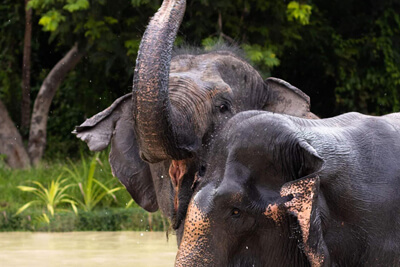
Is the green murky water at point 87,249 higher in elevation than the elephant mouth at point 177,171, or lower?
lower

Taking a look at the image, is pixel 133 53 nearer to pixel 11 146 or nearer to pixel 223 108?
pixel 11 146

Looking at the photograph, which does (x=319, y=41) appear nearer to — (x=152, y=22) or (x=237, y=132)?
(x=152, y=22)

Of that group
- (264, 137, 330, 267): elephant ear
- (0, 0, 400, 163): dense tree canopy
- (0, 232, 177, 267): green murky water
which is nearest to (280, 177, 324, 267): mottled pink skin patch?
(264, 137, 330, 267): elephant ear

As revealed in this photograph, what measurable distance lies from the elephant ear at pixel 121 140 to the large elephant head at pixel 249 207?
8.79 ft

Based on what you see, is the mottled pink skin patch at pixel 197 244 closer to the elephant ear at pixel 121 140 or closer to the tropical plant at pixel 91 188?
the elephant ear at pixel 121 140

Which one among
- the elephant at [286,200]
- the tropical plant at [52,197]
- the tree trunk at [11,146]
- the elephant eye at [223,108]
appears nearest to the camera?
the elephant at [286,200]

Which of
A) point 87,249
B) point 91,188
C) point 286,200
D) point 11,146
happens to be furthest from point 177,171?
point 11,146

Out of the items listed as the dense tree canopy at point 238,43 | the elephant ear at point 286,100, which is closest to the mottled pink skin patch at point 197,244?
the elephant ear at point 286,100

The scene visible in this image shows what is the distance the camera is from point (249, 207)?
3.11 m

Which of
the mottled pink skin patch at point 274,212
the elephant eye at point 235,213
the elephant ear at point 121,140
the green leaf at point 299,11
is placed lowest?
the elephant ear at point 121,140

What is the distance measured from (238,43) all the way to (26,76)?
5.37m

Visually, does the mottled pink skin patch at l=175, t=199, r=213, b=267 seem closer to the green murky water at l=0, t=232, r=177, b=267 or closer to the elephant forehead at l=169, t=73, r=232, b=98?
the elephant forehead at l=169, t=73, r=232, b=98

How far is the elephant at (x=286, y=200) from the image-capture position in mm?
3039

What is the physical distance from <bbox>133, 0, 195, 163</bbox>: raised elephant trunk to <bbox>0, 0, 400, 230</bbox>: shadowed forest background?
22.4ft
